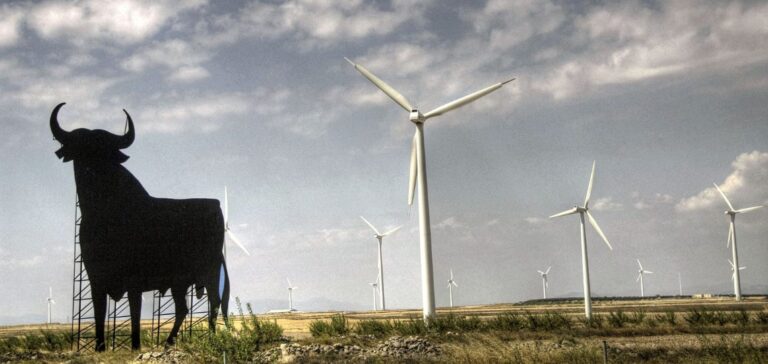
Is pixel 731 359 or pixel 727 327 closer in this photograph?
pixel 731 359

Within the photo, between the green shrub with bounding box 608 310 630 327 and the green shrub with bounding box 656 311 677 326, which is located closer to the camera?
the green shrub with bounding box 608 310 630 327

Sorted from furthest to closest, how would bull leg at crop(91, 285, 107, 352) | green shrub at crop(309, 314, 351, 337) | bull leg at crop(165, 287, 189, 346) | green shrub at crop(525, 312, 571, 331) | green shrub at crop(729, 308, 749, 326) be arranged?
1. green shrub at crop(729, 308, 749, 326)
2. green shrub at crop(525, 312, 571, 331)
3. green shrub at crop(309, 314, 351, 337)
4. bull leg at crop(165, 287, 189, 346)
5. bull leg at crop(91, 285, 107, 352)

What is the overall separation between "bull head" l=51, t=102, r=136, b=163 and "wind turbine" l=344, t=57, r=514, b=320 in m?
13.3

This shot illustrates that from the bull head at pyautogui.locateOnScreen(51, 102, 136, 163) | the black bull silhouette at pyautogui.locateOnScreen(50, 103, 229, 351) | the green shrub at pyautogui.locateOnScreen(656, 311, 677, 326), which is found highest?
the bull head at pyautogui.locateOnScreen(51, 102, 136, 163)

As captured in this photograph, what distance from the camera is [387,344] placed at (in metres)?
28.4

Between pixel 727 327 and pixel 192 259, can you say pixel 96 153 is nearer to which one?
pixel 192 259

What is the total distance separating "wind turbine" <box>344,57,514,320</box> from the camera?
34.1m

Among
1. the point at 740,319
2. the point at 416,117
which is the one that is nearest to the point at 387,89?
the point at 416,117

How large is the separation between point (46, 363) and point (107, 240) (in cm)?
569

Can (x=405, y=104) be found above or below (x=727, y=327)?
above

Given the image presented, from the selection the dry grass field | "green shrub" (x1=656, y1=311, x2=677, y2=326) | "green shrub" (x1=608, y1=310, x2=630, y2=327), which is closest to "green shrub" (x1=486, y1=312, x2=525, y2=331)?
the dry grass field

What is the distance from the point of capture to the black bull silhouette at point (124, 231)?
28.6 meters

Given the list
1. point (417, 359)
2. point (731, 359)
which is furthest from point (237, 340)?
point (731, 359)

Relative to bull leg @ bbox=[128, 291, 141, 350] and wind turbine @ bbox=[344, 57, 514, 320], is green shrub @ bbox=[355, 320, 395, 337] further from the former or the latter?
bull leg @ bbox=[128, 291, 141, 350]
